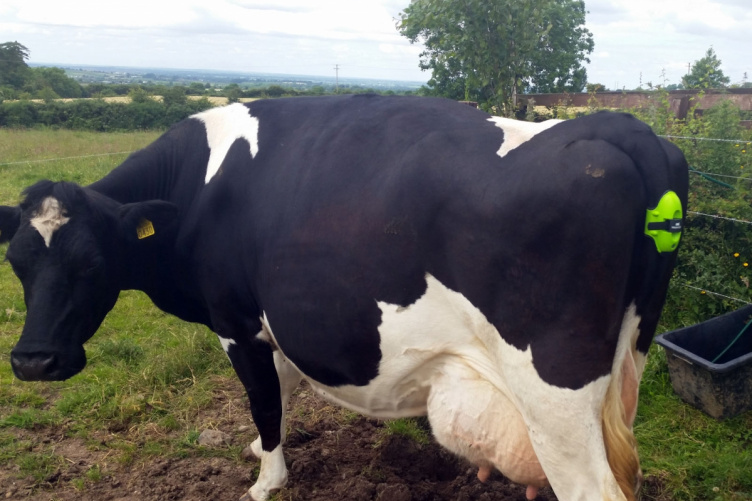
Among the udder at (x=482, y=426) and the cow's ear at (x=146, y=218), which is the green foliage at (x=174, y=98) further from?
the udder at (x=482, y=426)

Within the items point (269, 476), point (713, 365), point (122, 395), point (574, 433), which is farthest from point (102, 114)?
point (574, 433)

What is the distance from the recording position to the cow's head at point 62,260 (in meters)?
3.00

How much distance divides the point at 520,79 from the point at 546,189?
8268mm

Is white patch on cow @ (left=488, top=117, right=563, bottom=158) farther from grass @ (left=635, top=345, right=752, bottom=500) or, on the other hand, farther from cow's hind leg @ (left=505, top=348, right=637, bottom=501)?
grass @ (left=635, top=345, right=752, bottom=500)

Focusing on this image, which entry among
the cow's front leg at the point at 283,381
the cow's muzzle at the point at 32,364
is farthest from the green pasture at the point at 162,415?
the cow's muzzle at the point at 32,364

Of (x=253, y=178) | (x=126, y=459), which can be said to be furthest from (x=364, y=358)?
(x=126, y=459)

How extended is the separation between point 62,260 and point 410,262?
5.90ft

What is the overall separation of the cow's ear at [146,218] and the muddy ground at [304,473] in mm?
1537

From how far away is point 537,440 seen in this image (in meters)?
2.27

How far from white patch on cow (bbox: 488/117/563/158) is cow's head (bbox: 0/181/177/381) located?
1736 millimetres

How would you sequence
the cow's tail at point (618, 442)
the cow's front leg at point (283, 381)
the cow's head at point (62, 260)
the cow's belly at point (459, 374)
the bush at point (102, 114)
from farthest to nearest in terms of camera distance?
the bush at point (102, 114), the cow's front leg at point (283, 381), the cow's head at point (62, 260), the cow's belly at point (459, 374), the cow's tail at point (618, 442)

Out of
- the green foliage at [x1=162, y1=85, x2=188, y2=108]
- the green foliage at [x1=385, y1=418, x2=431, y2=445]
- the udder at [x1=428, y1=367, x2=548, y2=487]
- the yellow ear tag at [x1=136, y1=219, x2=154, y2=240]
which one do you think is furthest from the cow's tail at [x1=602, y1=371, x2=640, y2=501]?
the green foliage at [x1=162, y1=85, x2=188, y2=108]

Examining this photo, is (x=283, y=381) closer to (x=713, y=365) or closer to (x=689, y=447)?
(x=689, y=447)

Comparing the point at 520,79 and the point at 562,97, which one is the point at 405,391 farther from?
the point at 520,79
